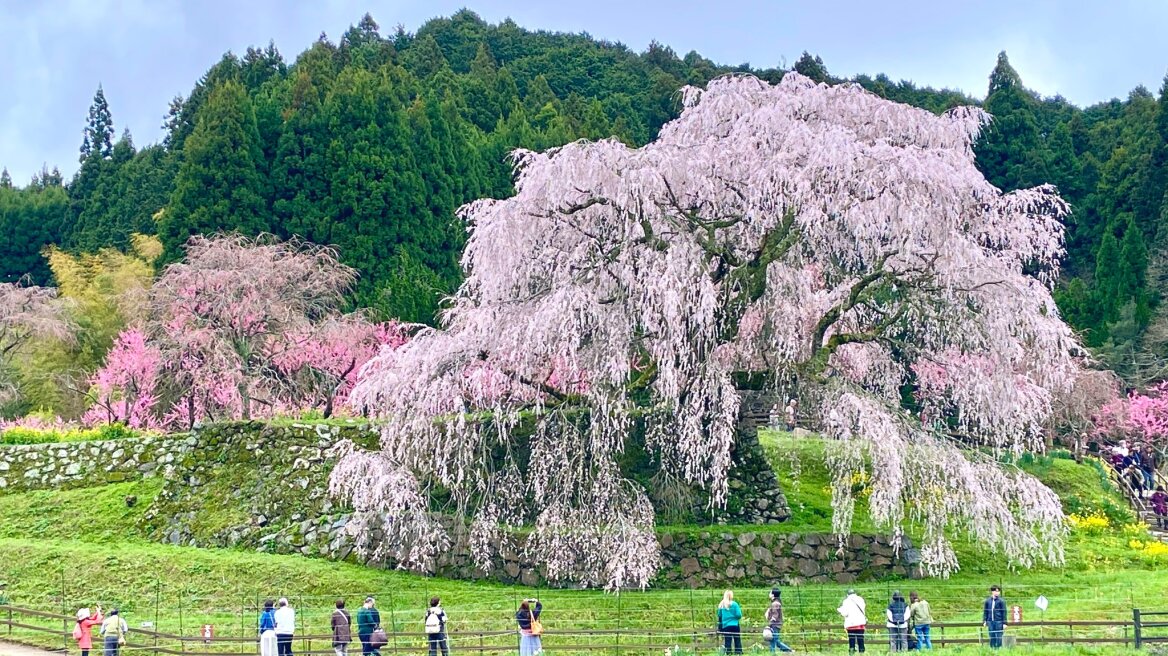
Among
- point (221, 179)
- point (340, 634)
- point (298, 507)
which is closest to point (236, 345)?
point (298, 507)

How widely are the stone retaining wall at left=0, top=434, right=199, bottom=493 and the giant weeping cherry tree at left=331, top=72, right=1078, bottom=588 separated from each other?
8631mm

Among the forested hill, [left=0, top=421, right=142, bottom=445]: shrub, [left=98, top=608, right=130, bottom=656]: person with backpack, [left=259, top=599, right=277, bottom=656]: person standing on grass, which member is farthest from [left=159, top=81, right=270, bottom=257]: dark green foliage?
[left=259, top=599, right=277, bottom=656]: person standing on grass

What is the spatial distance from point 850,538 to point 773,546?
4.68 ft

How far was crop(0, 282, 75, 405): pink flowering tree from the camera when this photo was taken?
38.5 m

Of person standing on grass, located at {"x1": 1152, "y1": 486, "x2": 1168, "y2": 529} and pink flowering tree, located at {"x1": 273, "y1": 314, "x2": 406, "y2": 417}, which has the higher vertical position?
pink flowering tree, located at {"x1": 273, "y1": 314, "x2": 406, "y2": 417}

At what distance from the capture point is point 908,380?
21.7 meters

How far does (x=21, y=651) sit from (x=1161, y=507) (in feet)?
81.0

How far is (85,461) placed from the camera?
27.7 metres

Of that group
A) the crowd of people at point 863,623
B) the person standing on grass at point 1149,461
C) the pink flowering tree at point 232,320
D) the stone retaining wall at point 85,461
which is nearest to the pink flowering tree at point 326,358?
the pink flowering tree at point 232,320

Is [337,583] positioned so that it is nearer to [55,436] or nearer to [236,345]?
[55,436]

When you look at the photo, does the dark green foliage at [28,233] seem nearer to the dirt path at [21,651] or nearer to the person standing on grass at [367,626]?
the dirt path at [21,651]

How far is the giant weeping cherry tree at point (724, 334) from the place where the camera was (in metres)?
18.2

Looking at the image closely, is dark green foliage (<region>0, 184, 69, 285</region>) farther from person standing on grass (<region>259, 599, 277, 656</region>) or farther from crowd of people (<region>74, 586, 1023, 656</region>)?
crowd of people (<region>74, 586, 1023, 656</region>)

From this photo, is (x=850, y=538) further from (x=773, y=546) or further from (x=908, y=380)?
(x=908, y=380)
